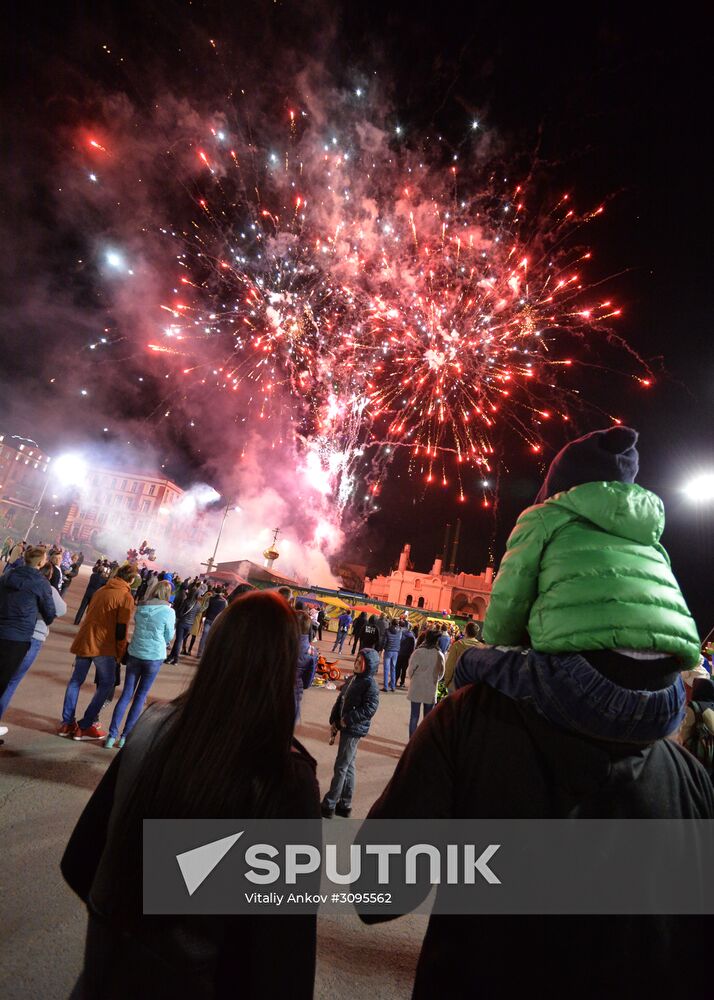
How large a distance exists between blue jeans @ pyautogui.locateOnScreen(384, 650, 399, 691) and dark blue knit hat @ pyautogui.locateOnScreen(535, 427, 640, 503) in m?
14.7

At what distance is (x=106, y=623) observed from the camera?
643 centimetres

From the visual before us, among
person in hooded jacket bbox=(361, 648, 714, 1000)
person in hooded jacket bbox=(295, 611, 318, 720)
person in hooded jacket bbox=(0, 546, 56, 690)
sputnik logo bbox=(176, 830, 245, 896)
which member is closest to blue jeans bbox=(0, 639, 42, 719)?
person in hooded jacket bbox=(0, 546, 56, 690)

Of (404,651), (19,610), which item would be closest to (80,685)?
(19,610)

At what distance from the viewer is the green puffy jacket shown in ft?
4.43

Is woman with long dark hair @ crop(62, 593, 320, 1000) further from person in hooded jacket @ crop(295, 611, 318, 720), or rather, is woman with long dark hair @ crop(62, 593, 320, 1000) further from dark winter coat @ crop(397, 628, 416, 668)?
dark winter coat @ crop(397, 628, 416, 668)

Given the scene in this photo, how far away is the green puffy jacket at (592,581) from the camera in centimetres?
135

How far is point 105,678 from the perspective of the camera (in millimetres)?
6363

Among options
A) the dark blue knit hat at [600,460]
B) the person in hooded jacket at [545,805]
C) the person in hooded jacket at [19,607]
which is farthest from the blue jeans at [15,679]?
the dark blue knit hat at [600,460]

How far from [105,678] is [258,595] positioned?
19.0 feet

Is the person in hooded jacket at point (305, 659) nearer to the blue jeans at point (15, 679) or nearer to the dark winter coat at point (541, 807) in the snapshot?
the blue jeans at point (15, 679)

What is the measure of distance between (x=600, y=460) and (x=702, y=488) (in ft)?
52.8

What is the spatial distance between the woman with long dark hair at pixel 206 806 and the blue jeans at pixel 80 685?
5376mm

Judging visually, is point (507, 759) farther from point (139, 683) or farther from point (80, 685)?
point (80, 685)

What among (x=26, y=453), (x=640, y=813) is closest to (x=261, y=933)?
(x=640, y=813)
